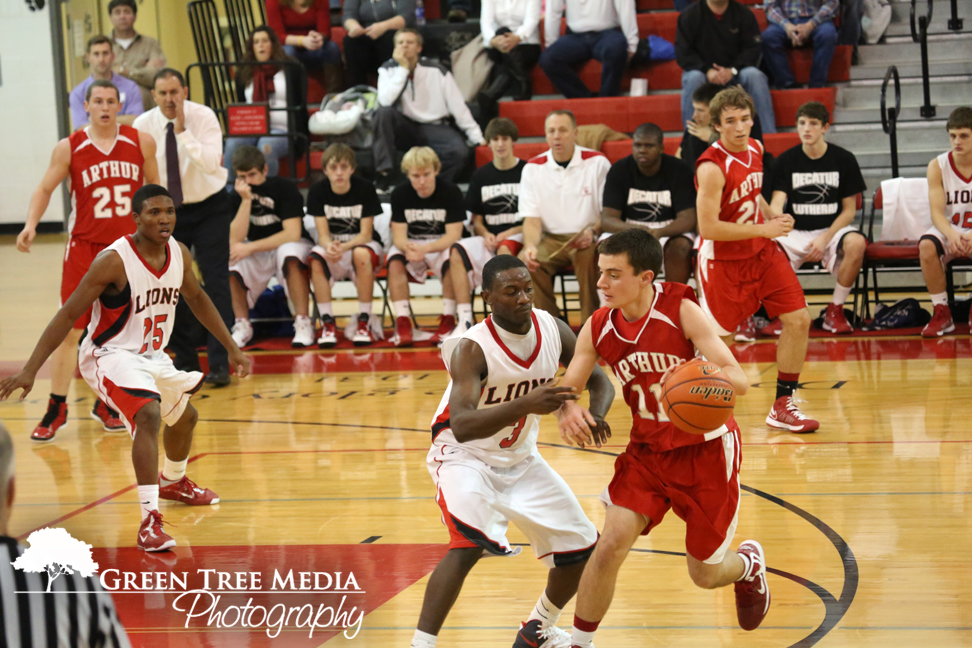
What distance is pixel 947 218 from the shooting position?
24.7 feet

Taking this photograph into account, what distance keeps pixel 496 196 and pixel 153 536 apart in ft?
16.6

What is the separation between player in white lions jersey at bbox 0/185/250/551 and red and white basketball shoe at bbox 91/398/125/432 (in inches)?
68.0

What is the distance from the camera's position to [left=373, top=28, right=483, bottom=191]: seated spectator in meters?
9.59

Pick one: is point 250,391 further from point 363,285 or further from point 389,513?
point 389,513

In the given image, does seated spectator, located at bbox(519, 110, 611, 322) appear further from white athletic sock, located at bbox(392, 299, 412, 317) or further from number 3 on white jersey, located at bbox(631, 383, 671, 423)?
number 3 on white jersey, located at bbox(631, 383, 671, 423)

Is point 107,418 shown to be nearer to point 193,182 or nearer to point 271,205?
point 193,182

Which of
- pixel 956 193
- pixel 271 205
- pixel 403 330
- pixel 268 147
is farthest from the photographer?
pixel 268 147

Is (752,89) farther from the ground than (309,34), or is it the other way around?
(309,34)

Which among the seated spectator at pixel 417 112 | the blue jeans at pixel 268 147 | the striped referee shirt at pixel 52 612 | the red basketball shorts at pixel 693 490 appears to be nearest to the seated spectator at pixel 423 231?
the seated spectator at pixel 417 112

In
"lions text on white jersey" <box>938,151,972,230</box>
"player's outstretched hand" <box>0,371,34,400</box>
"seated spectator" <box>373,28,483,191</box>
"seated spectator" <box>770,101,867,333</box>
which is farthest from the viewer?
"seated spectator" <box>373,28,483,191</box>

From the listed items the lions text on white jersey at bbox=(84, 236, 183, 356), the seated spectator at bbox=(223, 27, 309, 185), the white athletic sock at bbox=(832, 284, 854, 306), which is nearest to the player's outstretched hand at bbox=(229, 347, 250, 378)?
the lions text on white jersey at bbox=(84, 236, 183, 356)

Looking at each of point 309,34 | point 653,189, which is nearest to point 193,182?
point 653,189

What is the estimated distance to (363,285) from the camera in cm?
845

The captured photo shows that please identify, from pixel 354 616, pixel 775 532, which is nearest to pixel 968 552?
pixel 775 532
